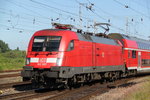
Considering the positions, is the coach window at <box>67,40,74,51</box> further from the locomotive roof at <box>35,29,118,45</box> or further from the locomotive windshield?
the locomotive roof at <box>35,29,118,45</box>

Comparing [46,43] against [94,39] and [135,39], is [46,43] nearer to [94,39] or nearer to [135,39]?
[94,39]

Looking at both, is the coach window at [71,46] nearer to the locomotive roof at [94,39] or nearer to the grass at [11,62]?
the locomotive roof at [94,39]

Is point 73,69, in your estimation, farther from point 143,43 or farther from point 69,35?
point 143,43

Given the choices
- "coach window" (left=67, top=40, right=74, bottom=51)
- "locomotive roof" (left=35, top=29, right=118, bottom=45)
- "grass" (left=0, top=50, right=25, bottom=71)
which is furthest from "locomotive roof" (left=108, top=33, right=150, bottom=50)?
"grass" (left=0, top=50, right=25, bottom=71)

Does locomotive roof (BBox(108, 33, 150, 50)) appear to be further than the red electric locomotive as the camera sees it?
Yes

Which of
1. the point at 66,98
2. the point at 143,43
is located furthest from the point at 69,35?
the point at 143,43

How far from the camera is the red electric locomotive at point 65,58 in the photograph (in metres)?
11.8

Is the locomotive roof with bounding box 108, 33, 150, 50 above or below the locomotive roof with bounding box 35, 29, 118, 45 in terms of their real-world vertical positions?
above

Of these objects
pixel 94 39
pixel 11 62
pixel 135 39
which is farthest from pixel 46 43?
pixel 11 62

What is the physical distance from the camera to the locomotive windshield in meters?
12.2

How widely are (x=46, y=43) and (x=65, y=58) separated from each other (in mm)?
1421

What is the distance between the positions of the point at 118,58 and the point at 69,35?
6602mm

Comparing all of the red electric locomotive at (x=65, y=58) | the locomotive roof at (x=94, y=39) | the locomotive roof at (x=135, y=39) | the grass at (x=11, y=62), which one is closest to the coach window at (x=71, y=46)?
the red electric locomotive at (x=65, y=58)

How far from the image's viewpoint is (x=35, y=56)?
1231 cm
